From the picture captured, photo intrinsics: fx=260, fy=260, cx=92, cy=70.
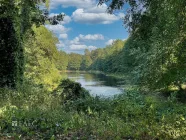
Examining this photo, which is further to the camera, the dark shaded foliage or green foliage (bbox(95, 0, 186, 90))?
the dark shaded foliage

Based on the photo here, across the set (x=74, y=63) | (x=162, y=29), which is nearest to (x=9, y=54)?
(x=162, y=29)

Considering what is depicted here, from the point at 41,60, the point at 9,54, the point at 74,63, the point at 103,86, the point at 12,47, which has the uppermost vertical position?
the point at 12,47

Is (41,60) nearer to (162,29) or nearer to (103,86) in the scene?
(103,86)

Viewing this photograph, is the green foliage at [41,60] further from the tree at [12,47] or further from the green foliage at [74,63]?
the green foliage at [74,63]

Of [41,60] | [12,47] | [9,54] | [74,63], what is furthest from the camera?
[74,63]

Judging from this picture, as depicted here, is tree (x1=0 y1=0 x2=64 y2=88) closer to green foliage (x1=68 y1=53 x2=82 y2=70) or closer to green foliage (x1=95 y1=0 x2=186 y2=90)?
green foliage (x1=95 y1=0 x2=186 y2=90)

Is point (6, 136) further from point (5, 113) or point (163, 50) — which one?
point (163, 50)

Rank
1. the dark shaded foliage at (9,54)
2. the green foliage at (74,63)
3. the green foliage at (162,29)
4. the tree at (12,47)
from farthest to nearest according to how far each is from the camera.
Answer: the green foliage at (74,63), the dark shaded foliage at (9,54), the tree at (12,47), the green foliage at (162,29)

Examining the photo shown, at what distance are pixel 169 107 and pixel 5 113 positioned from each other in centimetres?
574

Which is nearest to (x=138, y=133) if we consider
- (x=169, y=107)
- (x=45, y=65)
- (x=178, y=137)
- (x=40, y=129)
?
(x=178, y=137)

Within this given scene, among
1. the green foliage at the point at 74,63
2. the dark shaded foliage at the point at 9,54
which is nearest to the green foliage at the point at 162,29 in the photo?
→ the dark shaded foliage at the point at 9,54

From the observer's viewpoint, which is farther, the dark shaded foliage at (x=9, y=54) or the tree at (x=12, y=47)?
the dark shaded foliage at (x=9, y=54)

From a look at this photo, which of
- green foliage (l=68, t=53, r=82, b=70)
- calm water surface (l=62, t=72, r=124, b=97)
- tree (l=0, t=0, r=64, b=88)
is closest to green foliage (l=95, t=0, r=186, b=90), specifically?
calm water surface (l=62, t=72, r=124, b=97)

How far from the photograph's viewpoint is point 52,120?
5.98 m
